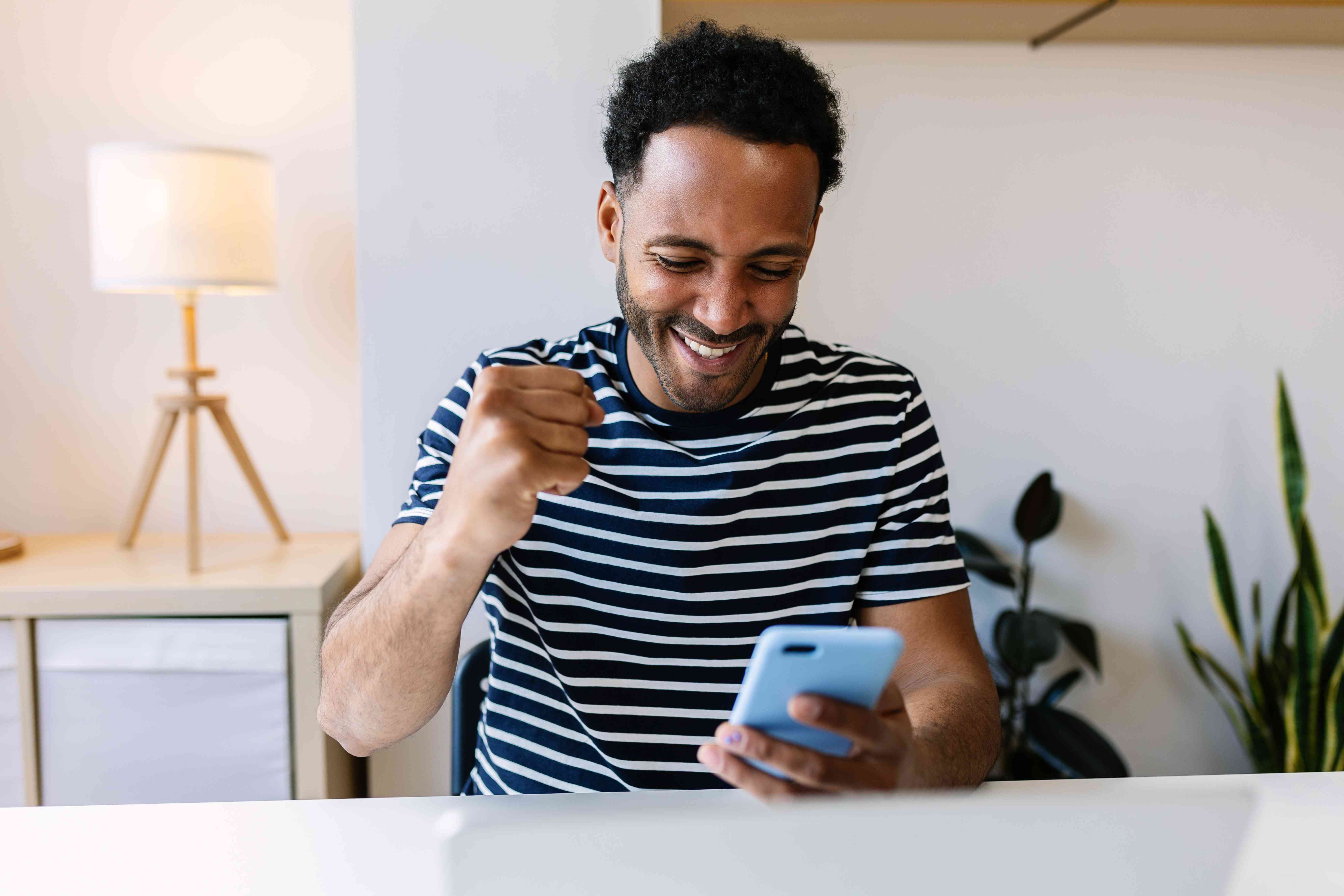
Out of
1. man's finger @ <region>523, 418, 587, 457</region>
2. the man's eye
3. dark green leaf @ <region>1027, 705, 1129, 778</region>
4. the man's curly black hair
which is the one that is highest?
the man's curly black hair

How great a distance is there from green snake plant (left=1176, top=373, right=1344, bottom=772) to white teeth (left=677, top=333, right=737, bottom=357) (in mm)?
1239

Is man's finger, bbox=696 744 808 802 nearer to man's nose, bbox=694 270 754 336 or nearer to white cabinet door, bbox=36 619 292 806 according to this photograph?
man's nose, bbox=694 270 754 336

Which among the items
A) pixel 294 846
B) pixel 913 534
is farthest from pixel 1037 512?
pixel 294 846

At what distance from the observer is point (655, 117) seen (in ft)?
3.45

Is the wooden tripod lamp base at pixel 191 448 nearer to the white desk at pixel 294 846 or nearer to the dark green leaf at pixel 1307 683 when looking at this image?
the white desk at pixel 294 846

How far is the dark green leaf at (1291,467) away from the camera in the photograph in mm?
1799

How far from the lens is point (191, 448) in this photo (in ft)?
6.20

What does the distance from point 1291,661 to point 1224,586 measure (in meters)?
0.19

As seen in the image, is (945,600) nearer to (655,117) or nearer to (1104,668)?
(655,117)

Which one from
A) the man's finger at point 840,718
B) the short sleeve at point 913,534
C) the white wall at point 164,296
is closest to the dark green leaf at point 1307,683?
the short sleeve at point 913,534

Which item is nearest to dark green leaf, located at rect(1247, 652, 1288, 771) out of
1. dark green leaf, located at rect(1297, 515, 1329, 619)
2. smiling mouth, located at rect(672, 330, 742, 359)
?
dark green leaf, located at rect(1297, 515, 1329, 619)

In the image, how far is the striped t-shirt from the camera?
1.15 metres

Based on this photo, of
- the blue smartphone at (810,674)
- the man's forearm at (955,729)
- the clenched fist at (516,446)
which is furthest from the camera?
the man's forearm at (955,729)

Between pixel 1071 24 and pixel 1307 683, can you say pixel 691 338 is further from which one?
pixel 1307 683
